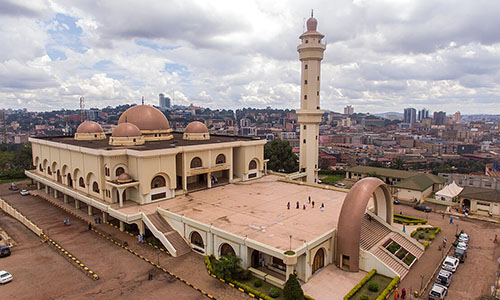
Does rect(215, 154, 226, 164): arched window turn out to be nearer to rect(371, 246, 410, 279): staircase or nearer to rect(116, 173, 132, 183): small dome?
rect(116, 173, 132, 183): small dome

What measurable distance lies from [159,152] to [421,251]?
24.5 meters

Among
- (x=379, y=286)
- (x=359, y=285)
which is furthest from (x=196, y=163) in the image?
(x=379, y=286)

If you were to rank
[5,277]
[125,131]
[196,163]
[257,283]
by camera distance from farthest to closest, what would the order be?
[196,163] → [125,131] → [5,277] → [257,283]

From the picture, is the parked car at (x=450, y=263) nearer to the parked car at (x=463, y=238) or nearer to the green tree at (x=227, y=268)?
the parked car at (x=463, y=238)

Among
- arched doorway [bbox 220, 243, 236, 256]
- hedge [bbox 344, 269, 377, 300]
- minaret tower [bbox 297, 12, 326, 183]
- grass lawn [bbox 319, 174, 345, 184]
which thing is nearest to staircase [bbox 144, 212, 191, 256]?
arched doorway [bbox 220, 243, 236, 256]

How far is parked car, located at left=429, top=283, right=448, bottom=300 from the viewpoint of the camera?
19.2m

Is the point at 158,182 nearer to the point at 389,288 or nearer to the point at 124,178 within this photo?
the point at 124,178

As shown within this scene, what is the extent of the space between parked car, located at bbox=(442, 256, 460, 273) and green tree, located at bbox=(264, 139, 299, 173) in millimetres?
34605

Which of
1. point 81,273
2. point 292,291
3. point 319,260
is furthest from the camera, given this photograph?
point 319,260

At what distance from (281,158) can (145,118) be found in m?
24.9

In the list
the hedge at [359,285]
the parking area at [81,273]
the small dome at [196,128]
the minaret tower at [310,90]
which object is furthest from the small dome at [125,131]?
the hedge at [359,285]

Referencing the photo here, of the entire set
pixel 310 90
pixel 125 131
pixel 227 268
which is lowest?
pixel 227 268

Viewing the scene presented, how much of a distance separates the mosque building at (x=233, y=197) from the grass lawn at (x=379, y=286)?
1.75 ft

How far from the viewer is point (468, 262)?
24688mm
